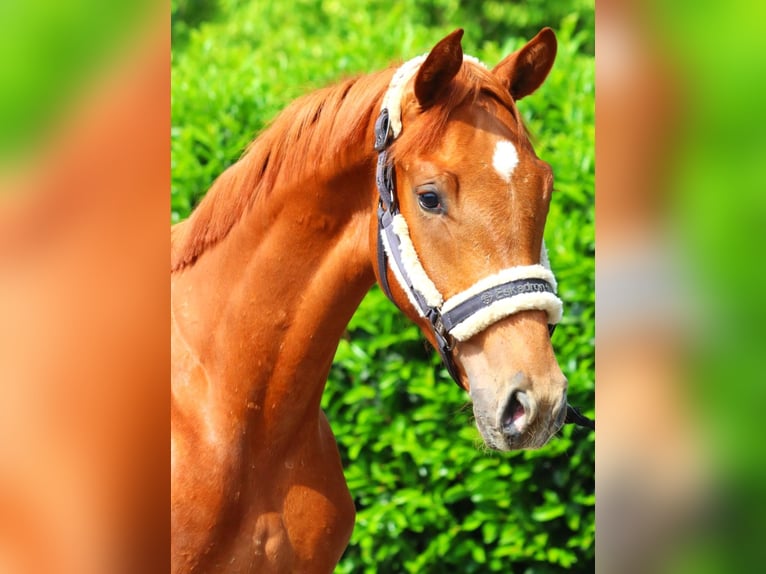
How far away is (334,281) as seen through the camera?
199 centimetres

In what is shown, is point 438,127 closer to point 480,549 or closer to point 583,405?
point 583,405

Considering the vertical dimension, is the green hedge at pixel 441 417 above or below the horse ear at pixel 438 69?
below

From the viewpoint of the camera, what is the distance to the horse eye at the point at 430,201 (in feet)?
5.84

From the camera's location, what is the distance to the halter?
170cm

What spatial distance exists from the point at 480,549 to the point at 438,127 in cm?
225

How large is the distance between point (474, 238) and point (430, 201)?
130mm

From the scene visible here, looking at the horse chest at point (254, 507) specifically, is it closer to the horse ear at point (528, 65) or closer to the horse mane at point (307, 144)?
the horse mane at point (307, 144)

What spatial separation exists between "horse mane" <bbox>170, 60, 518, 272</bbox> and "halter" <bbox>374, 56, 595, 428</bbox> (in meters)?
0.06
